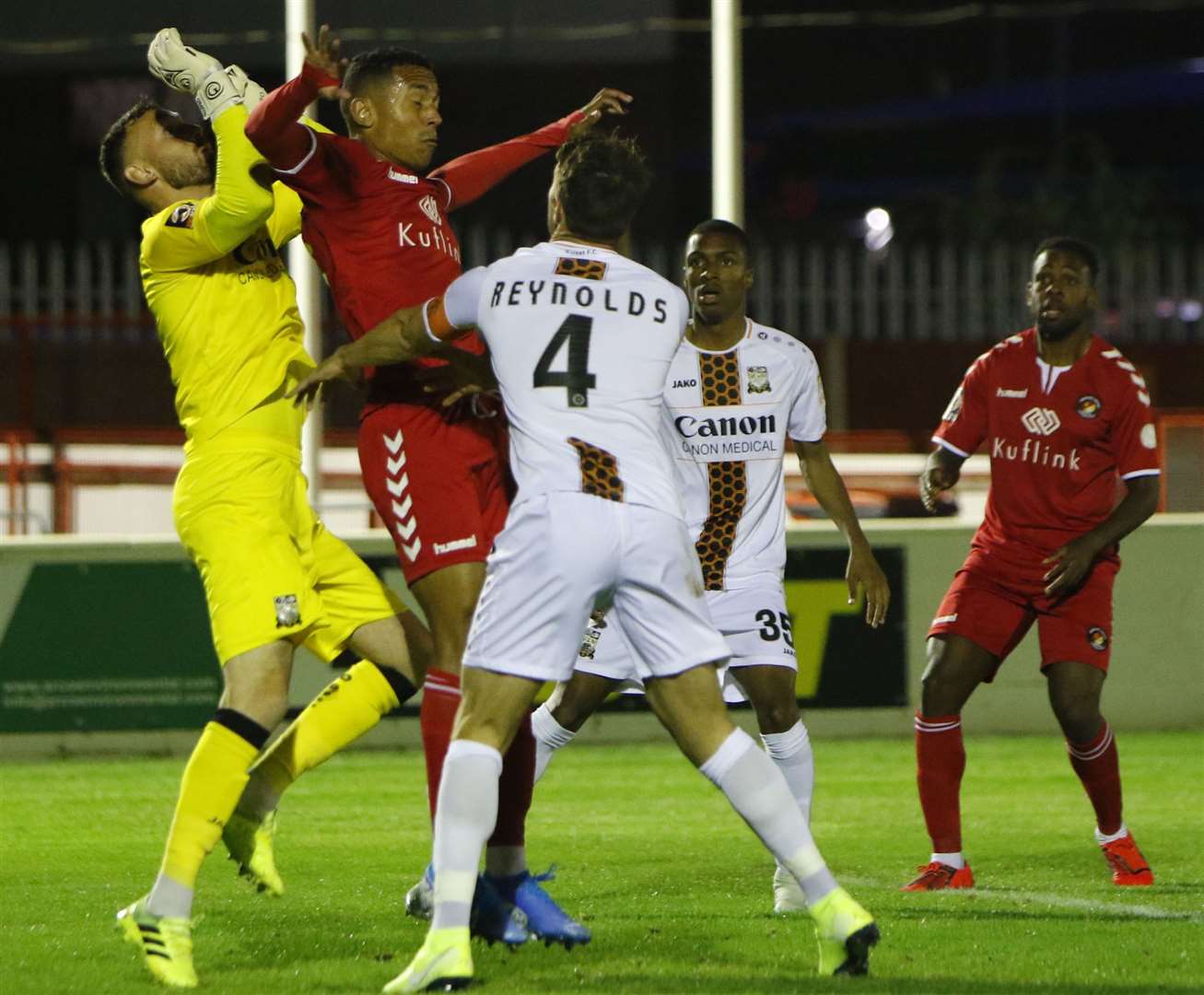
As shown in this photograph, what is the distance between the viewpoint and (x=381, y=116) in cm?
600

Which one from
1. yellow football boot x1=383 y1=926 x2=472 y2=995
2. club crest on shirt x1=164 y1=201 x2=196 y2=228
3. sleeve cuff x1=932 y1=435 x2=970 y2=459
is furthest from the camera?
sleeve cuff x1=932 y1=435 x2=970 y2=459

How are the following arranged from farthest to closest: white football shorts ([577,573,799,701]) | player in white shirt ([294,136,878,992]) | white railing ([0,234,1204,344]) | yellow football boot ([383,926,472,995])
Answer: white railing ([0,234,1204,344])
white football shorts ([577,573,799,701])
player in white shirt ([294,136,878,992])
yellow football boot ([383,926,472,995])

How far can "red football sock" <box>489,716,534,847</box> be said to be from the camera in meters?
5.94

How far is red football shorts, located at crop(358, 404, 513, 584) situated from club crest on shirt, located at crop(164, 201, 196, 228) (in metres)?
0.74

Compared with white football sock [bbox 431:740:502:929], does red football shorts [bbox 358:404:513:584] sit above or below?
above

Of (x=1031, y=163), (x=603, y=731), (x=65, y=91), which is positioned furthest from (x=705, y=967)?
(x=1031, y=163)

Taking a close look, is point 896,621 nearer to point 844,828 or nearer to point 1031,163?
point 844,828

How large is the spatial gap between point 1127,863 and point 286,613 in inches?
128

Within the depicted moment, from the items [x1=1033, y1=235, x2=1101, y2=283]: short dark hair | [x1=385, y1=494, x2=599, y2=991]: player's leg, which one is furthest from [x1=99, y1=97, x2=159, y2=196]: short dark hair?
[x1=1033, y1=235, x2=1101, y2=283]: short dark hair

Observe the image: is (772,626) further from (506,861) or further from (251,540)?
(251,540)

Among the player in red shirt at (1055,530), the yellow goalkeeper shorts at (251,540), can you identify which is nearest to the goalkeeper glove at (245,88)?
the yellow goalkeeper shorts at (251,540)

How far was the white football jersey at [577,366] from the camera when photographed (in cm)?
528

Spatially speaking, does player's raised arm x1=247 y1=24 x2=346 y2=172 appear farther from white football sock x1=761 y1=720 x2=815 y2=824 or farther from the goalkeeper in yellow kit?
white football sock x1=761 y1=720 x2=815 y2=824

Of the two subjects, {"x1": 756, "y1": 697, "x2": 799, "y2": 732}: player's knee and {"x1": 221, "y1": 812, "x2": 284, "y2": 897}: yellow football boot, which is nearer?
{"x1": 221, "y1": 812, "x2": 284, "y2": 897}: yellow football boot
